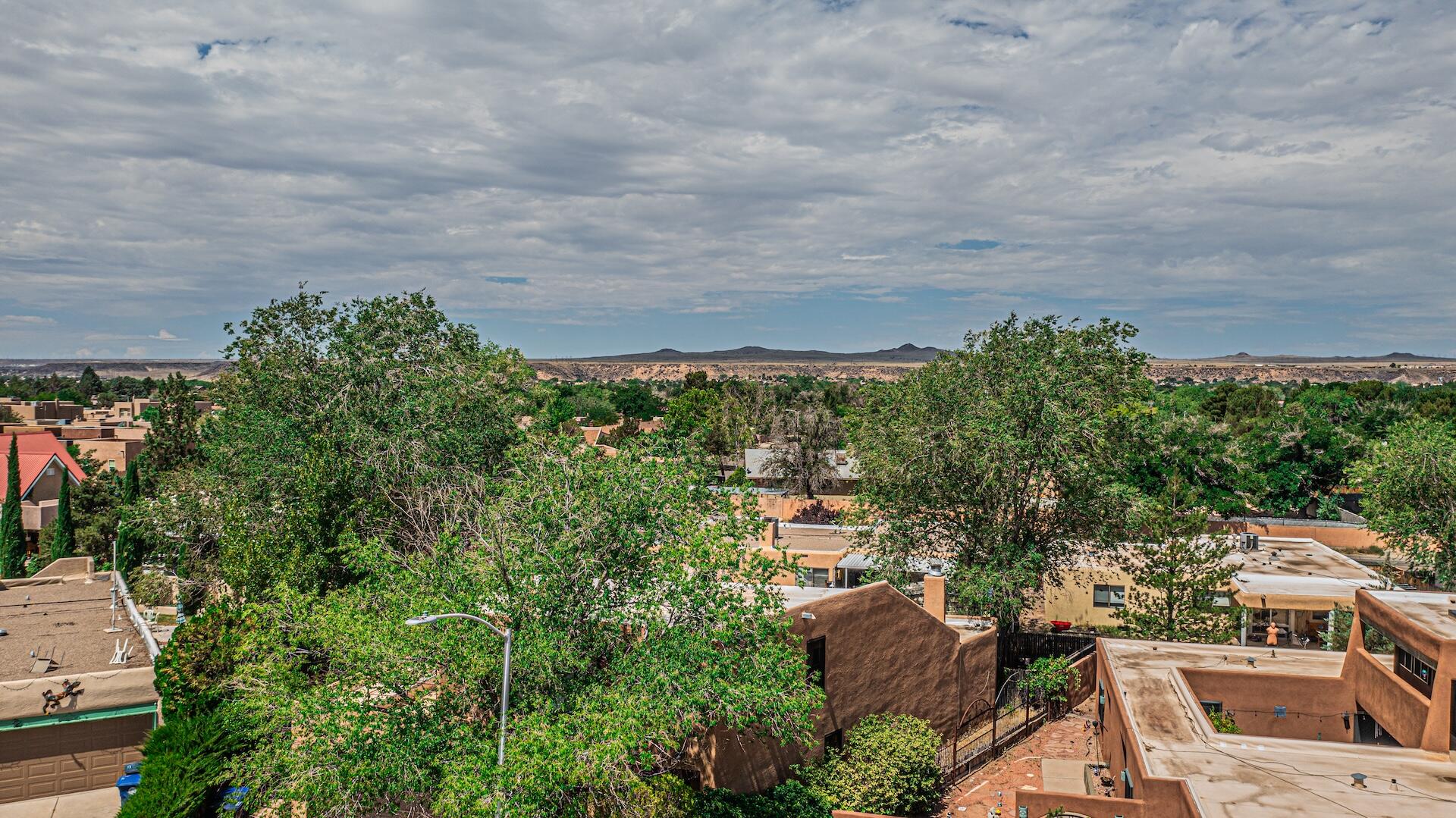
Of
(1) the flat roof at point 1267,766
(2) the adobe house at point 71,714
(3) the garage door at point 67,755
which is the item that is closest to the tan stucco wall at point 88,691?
(2) the adobe house at point 71,714

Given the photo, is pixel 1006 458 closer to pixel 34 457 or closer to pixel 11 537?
pixel 11 537

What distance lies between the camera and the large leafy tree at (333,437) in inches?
938

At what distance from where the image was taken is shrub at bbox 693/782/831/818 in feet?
57.7

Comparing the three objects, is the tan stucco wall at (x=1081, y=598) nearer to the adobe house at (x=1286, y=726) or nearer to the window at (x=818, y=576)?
the adobe house at (x=1286, y=726)

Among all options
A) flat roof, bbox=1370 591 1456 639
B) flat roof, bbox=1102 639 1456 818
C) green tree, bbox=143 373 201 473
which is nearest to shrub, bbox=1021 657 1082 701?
flat roof, bbox=1102 639 1456 818

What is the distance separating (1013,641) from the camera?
98.1ft

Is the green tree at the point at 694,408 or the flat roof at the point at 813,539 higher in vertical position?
the green tree at the point at 694,408

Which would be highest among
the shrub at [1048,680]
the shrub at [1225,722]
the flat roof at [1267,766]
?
the flat roof at [1267,766]

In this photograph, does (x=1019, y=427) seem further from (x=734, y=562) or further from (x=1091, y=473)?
(x=734, y=562)

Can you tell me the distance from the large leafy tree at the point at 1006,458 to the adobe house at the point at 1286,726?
4360mm

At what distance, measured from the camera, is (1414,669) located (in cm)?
1933

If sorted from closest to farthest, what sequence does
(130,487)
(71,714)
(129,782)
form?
(129,782), (71,714), (130,487)

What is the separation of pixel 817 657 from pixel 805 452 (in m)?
45.6

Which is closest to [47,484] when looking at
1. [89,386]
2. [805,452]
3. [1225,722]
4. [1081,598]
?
[805,452]
